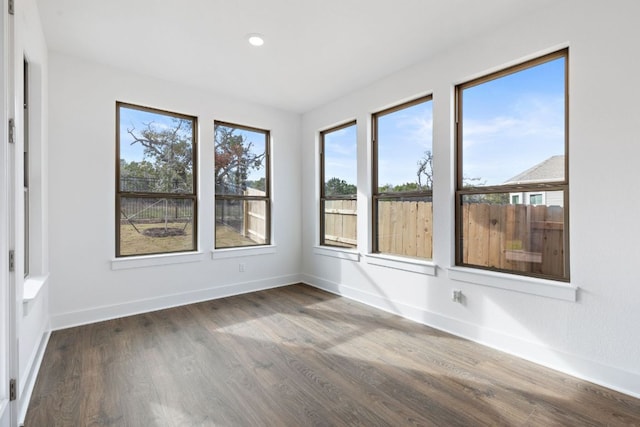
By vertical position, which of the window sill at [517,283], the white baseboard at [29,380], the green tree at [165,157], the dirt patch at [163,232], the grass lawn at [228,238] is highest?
the green tree at [165,157]

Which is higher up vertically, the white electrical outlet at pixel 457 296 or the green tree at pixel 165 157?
the green tree at pixel 165 157

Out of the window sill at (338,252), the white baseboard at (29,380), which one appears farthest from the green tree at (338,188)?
the white baseboard at (29,380)

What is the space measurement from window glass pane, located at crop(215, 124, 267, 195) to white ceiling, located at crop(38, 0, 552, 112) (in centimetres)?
85

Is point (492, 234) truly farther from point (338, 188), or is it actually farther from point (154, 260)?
point (154, 260)

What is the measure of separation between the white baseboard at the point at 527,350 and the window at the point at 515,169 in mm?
572

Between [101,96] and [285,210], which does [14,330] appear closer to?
[101,96]

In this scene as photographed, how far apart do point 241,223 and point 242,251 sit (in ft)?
1.35

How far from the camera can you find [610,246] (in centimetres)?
222

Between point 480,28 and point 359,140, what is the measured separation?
178 centimetres

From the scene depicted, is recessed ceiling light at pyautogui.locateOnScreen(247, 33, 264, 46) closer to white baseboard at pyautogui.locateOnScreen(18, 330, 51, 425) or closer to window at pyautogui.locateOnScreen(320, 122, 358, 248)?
window at pyautogui.locateOnScreen(320, 122, 358, 248)

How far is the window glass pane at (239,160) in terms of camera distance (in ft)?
14.5

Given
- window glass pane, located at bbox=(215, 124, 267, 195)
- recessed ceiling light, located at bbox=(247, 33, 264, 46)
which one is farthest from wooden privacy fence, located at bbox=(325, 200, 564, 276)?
recessed ceiling light, located at bbox=(247, 33, 264, 46)

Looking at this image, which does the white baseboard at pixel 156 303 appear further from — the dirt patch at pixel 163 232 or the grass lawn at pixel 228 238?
the dirt patch at pixel 163 232

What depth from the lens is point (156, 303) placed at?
3803mm
